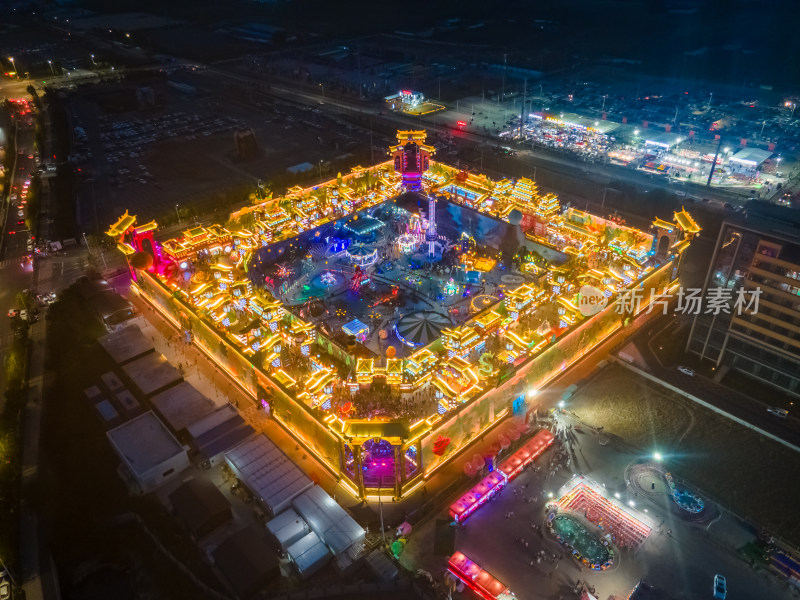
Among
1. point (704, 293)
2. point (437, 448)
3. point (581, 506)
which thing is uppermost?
point (704, 293)

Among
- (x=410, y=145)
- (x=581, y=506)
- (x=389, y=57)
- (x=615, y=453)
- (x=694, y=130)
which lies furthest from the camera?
(x=389, y=57)

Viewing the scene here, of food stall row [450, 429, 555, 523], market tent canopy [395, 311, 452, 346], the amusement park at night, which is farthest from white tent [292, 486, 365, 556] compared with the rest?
market tent canopy [395, 311, 452, 346]

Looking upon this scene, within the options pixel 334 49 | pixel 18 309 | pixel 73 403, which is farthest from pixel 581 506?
pixel 334 49

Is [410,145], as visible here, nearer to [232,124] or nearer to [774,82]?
[232,124]

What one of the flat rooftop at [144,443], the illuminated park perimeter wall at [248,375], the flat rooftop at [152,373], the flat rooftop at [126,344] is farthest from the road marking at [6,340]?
the flat rooftop at [144,443]

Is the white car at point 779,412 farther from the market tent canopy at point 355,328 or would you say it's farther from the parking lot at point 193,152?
the parking lot at point 193,152

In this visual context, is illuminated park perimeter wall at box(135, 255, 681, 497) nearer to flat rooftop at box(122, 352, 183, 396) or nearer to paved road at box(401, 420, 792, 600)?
flat rooftop at box(122, 352, 183, 396)
